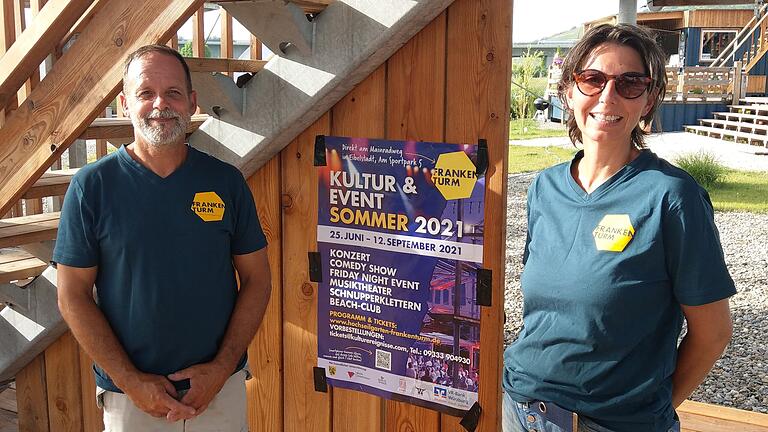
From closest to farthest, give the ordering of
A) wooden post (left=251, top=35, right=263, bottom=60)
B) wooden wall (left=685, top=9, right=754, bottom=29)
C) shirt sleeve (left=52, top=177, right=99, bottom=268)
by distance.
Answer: shirt sleeve (left=52, top=177, right=99, bottom=268)
wooden post (left=251, top=35, right=263, bottom=60)
wooden wall (left=685, top=9, right=754, bottom=29)

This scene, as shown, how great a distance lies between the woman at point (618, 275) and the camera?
1.81 m

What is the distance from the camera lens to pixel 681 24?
23.8 m

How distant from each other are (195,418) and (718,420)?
2.66 meters

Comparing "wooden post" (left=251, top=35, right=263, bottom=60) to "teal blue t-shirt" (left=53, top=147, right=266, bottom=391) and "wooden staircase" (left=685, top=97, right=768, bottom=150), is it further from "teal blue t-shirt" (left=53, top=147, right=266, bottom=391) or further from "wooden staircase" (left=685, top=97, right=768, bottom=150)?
"wooden staircase" (left=685, top=97, right=768, bottom=150)

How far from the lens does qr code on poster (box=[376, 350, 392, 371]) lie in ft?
10.4

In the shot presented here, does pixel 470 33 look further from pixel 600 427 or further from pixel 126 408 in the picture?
pixel 126 408

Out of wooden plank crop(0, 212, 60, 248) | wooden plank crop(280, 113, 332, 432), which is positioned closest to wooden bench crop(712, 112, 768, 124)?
wooden plank crop(280, 113, 332, 432)

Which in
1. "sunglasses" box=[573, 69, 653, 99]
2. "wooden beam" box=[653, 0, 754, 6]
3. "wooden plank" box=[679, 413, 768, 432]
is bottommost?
"wooden plank" box=[679, 413, 768, 432]

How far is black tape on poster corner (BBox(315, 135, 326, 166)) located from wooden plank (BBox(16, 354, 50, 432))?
189cm

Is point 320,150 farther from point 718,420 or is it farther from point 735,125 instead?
point 735,125

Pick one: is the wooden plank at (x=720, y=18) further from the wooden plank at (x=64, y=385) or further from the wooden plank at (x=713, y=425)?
the wooden plank at (x=64, y=385)

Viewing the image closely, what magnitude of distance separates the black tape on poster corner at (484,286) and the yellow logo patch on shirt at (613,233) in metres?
1.02

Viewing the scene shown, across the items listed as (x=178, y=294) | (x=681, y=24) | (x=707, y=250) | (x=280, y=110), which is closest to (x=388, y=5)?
(x=280, y=110)

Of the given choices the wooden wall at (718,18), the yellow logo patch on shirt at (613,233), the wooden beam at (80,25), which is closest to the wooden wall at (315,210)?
the yellow logo patch on shirt at (613,233)
